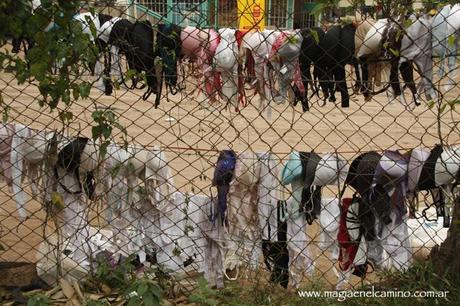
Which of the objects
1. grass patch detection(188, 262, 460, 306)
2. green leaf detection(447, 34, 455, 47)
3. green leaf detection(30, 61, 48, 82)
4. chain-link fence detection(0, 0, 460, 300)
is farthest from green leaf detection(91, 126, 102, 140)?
green leaf detection(447, 34, 455, 47)

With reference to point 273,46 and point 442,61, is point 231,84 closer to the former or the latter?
point 273,46

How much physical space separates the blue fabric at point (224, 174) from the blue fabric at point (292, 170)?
0.23m

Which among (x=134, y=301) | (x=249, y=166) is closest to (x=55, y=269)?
(x=134, y=301)

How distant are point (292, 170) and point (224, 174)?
298 millimetres

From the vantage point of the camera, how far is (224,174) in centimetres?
319

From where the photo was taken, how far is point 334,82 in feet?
10.3

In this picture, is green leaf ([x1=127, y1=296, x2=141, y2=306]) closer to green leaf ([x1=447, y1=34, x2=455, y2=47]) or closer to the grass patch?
the grass patch

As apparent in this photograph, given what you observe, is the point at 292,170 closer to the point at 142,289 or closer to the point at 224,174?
the point at 224,174

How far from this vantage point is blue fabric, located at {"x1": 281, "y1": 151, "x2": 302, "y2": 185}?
313 cm

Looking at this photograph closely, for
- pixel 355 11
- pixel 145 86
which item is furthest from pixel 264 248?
pixel 355 11

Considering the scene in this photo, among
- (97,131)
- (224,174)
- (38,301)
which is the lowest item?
(38,301)

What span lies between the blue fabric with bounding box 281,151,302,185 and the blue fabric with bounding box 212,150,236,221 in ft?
0.75

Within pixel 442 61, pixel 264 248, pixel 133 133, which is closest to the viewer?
pixel 442 61

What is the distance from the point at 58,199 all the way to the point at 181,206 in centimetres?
55
